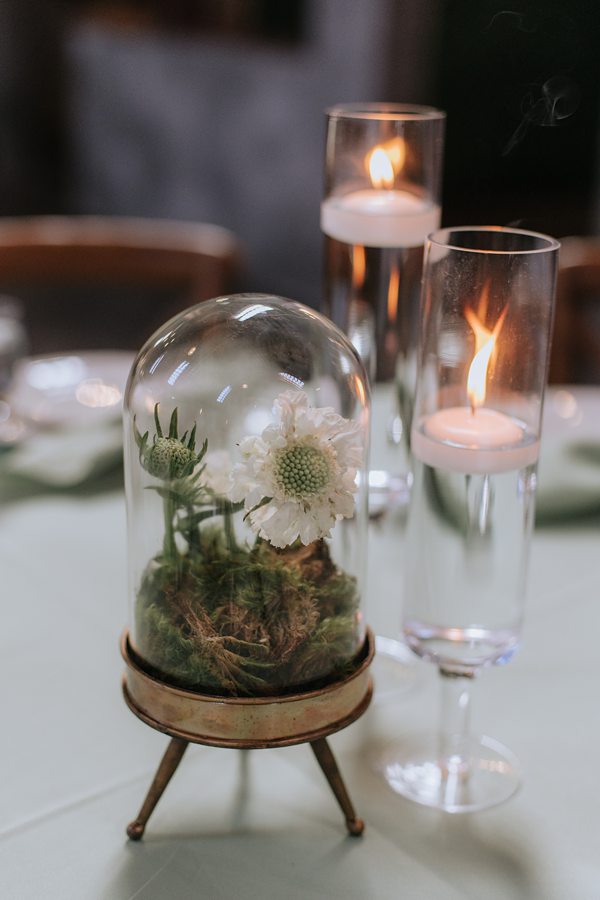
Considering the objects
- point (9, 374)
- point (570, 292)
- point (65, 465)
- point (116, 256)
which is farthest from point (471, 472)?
point (116, 256)

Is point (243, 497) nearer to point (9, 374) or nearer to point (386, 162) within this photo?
point (386, 162)

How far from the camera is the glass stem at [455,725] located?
2.26ft

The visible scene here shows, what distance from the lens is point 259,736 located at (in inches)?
22.5

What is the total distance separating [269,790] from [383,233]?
0.40 m

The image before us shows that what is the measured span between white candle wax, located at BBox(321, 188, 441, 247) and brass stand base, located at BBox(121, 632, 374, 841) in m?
0.33

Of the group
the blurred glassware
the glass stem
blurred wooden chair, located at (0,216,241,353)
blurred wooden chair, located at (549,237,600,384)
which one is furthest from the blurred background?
the glass stem

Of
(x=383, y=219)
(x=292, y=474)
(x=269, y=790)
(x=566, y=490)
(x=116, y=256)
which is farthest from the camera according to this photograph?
(x=116, y=256)

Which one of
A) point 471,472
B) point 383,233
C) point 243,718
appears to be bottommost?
point 243,718

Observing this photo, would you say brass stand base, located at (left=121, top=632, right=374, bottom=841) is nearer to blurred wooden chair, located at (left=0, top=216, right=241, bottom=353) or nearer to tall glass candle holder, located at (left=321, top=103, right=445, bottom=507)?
tall glass candle holder, located at (left=321, top=103, right=445, bottom=507)

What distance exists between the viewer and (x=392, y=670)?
2.65 ft

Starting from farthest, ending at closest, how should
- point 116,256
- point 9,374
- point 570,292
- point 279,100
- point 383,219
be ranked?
point 279,100 → point 116,256 → point 570,292 → point 9,374 → point 383,219

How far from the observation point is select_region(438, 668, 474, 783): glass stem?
69 centimetres

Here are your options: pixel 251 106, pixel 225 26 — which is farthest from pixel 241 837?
pixel 225 26

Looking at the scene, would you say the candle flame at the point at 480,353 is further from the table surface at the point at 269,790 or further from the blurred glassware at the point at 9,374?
the blurred glassware at the point at 9,374
